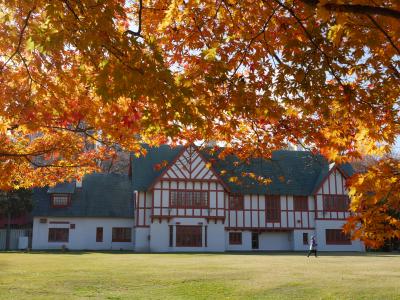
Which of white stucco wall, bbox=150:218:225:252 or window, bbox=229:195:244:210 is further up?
window, bbox=229:195:244:210

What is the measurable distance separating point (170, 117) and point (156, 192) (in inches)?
1284

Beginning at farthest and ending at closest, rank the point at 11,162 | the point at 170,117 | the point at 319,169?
the point at 319,169, the point at 11,162, the point at 170,117

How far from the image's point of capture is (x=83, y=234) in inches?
1563

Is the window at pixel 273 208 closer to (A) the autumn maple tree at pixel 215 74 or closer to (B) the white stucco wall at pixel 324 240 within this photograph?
(B) the white stucco wall at pixel 324 240

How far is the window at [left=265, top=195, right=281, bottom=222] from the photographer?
4071cm

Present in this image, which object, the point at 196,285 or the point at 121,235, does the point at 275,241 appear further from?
the point at 196,285

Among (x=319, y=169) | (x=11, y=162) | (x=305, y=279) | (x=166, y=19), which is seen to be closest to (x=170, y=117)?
(x=166, y=19)

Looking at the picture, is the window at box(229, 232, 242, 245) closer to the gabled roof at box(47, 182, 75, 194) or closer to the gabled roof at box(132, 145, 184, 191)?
the gabled roof at box(132, 145, 184, 191)

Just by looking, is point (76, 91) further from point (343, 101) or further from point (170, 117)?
point (343, 101)

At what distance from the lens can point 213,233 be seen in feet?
127

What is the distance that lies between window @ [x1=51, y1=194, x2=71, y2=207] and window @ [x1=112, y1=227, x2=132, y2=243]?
478 centimetres

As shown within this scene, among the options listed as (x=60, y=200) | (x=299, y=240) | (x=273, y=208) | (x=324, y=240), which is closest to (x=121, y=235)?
(x=60, y=200)

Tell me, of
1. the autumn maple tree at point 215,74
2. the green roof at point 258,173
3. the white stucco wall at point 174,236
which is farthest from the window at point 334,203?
the autumn maple tree at point 215,74

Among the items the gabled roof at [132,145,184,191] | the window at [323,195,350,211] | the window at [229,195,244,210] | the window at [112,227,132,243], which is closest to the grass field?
the gabled roof at [132,145,184,191]
